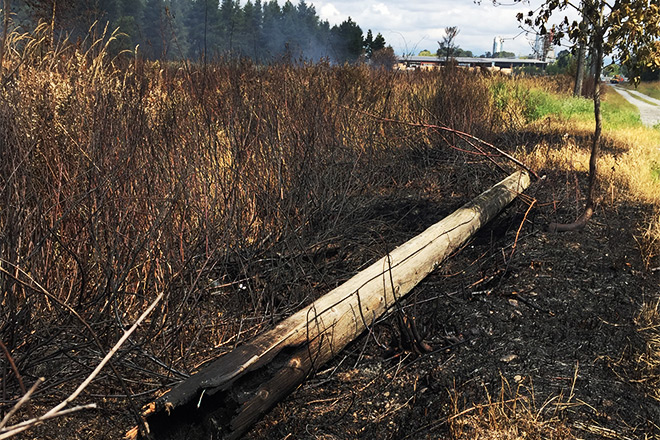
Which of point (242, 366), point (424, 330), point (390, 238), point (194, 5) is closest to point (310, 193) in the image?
point (390, 238)

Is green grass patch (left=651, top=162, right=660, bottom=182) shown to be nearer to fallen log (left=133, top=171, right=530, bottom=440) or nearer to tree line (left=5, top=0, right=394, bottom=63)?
fallen log (left=133, top=171, right=530, bottom=440)

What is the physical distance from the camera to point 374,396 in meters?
2.87

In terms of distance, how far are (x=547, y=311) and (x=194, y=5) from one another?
67.8 m

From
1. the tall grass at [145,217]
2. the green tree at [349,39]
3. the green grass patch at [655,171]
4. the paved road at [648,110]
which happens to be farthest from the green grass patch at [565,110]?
the green tree at [349,39]

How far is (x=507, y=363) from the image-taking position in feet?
10.1

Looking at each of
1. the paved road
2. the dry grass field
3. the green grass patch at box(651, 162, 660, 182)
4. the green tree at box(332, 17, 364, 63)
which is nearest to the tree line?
the green tree at box(332, 17, 364, 63)

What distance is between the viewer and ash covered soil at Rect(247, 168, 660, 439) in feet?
8.46

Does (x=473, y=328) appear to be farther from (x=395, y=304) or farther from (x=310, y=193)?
(x=310, y=193)

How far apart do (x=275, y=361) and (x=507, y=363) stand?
4.45 ft

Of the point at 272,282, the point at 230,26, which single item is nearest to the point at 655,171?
the point at 272,282

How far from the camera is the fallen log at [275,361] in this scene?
7.21 feet

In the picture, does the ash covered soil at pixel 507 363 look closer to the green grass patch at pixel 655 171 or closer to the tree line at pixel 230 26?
the green grass patch at pixel 655 171

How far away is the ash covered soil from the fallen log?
0.51 feet

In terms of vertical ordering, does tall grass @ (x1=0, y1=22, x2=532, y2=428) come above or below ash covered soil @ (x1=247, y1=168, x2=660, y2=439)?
above
